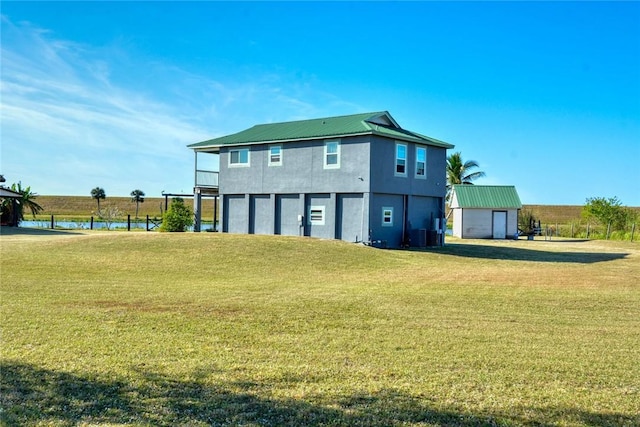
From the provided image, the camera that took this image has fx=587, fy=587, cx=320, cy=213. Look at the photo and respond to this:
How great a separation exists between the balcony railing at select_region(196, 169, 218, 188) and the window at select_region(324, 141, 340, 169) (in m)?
8.30

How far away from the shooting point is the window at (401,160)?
28344mm

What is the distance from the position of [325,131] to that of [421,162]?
5193 millimetres

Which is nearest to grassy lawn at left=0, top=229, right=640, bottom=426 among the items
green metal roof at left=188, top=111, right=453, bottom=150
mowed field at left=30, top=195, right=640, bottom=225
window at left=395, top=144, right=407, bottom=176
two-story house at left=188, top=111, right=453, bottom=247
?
two-story house at left=188, top=111, right=453, bottom=247

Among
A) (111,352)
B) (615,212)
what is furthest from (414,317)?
(615,212)

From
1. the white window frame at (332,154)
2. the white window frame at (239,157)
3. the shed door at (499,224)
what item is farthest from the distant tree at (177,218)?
the shed door at (499,224)

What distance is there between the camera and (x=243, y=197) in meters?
31.6

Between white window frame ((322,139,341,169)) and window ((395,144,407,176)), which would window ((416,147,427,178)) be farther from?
white window frame ((322,139,341,169))

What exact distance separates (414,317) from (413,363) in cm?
327

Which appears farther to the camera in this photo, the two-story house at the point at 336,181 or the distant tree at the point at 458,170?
the distant tree at the point at 458,170

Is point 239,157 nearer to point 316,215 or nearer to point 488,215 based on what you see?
point 316,215

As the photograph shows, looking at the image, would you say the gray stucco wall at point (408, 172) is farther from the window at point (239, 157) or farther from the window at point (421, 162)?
the window at point (239, 157)

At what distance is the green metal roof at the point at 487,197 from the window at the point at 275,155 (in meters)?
18.0

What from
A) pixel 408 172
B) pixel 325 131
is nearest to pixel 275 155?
pixel 325 131

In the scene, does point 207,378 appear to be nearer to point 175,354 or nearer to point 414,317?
point 175,354
